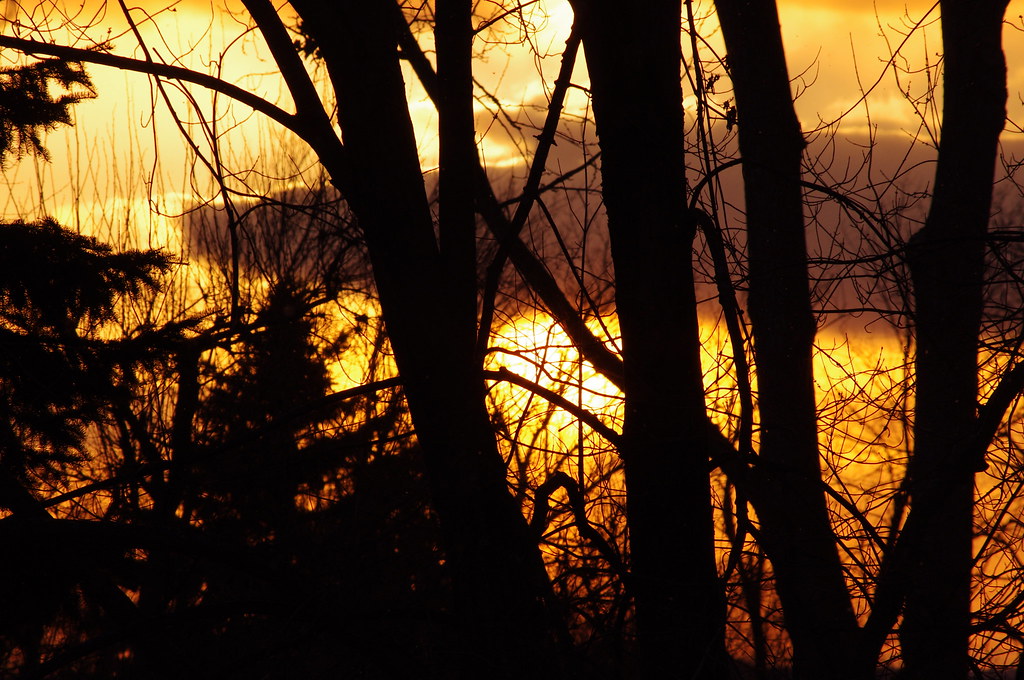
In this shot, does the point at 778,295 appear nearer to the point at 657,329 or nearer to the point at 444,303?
the point at 657,329

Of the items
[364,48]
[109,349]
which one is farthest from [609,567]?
[109,349]

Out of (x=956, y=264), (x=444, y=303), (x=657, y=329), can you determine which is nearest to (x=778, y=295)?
(x=956, y=264)

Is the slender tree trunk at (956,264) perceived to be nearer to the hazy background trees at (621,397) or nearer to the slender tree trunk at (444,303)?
the hazy background trees at (621,397)

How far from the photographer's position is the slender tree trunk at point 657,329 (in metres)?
3.04

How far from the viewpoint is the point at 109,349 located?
13.5 feet

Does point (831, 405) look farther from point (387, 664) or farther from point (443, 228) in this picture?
point (387, 664)

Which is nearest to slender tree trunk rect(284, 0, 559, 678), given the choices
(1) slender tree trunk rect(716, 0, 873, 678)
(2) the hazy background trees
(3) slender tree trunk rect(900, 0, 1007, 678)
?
(2) the hazy background trees

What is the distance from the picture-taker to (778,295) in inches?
173

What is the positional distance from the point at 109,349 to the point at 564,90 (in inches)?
99.0

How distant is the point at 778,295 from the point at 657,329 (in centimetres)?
158

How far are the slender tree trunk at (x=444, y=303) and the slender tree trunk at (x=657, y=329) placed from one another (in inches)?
20.8

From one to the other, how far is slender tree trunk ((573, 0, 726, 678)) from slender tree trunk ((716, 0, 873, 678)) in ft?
3.79

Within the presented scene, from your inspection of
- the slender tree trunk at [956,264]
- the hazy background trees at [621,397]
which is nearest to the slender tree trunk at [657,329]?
the hazy background trees at [621,397]

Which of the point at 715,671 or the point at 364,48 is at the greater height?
the point at 364,48
